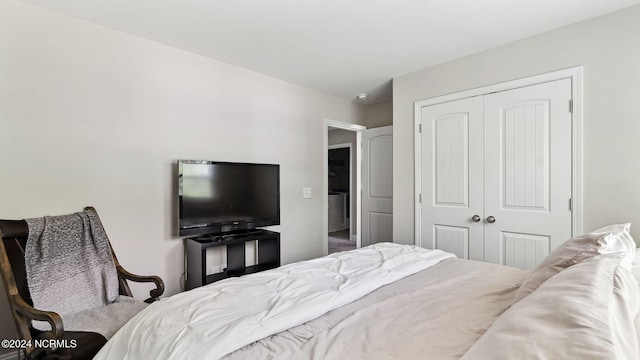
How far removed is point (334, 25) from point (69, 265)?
2.53 meters

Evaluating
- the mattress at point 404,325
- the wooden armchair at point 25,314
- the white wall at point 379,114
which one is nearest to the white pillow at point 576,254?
the mattress at point 404,325

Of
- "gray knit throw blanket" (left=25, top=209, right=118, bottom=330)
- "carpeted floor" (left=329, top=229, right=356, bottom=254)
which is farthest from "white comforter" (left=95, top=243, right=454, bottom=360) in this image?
"carpeted floor" (left=329, top=229, right=356, bottom=254)

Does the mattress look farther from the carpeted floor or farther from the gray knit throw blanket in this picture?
the carpeted floor

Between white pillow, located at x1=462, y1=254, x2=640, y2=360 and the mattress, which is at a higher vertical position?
white pillow, located at x1=462, y1=254, x2=640, y2=360

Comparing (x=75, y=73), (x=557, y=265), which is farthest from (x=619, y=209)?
(x=75, y=73)

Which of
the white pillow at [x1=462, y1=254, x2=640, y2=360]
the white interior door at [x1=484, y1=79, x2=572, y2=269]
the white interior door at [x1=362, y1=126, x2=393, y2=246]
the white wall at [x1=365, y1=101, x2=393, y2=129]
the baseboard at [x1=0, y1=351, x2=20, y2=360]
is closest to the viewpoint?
the white pillow at [x1=462, y1=254, x2=640, y2=360]

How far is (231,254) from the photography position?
288cm

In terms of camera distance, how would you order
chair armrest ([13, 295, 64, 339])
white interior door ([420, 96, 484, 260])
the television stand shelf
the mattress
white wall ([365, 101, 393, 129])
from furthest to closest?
white wall ([365, 101, 393, 129]) → white interior door ([420, 96, 484, 260]) → the television stand shelf → chair armrest ([13, 295, 64, 339]) → the mattress

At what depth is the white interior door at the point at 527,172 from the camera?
2.39m

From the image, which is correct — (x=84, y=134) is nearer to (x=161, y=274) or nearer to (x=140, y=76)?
(x=140, y=76)

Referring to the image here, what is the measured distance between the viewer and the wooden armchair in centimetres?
141

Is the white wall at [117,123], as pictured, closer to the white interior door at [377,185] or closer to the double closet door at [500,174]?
the white interior door at [377,185]

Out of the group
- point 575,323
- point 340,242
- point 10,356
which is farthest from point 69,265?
point 340,242

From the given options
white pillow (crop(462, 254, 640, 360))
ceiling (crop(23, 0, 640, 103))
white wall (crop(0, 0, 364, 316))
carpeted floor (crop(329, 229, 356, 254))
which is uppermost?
ceiling (crop(23, 0, 640, 103))
